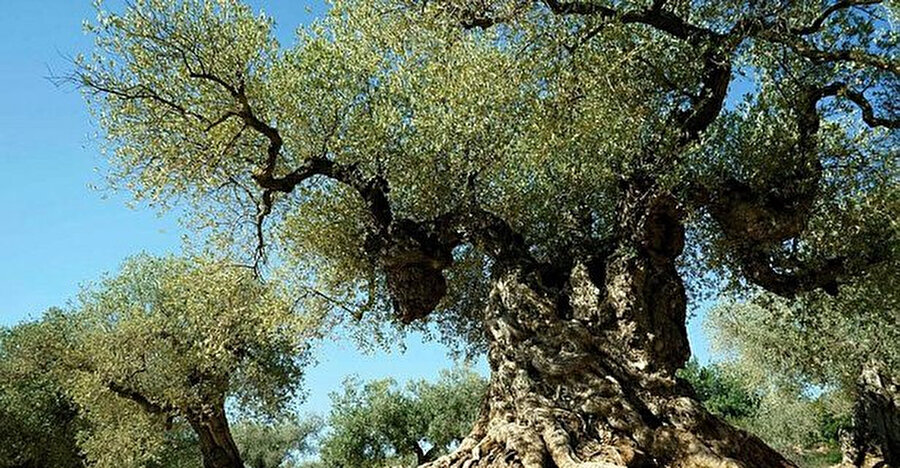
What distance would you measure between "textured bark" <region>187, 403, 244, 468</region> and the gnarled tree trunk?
1583cm

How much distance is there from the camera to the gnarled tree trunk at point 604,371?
947cm

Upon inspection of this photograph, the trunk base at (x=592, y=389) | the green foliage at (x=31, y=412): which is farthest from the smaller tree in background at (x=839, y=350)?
the green foliage at (x=31, y=412)

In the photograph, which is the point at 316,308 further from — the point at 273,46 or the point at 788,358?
the point at 788,358

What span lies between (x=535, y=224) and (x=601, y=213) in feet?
4.95

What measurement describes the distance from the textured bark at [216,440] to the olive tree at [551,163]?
11.9 meters

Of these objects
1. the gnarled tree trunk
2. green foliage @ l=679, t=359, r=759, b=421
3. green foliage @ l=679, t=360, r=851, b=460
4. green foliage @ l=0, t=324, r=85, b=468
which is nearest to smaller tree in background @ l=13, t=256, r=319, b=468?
green foliage @ l=0, t=324, r=85, b=468

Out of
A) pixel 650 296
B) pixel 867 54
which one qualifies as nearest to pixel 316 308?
pixel 650 296

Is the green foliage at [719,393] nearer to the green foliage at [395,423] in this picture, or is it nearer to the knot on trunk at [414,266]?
the green foliage at [395,423]

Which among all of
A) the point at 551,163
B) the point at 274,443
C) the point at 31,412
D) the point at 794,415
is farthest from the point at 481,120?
the point at 274,443

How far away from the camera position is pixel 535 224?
15516 millimetres

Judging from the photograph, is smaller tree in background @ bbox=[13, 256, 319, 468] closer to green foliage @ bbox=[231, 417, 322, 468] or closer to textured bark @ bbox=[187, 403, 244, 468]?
textured bark @ bbox=[187, 403, 244, 468]

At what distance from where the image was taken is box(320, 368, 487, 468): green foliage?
36906mm

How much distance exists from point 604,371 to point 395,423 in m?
28.4

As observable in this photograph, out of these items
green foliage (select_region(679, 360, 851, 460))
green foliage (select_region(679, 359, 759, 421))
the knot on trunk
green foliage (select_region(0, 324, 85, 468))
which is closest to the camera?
the knot on trunk
